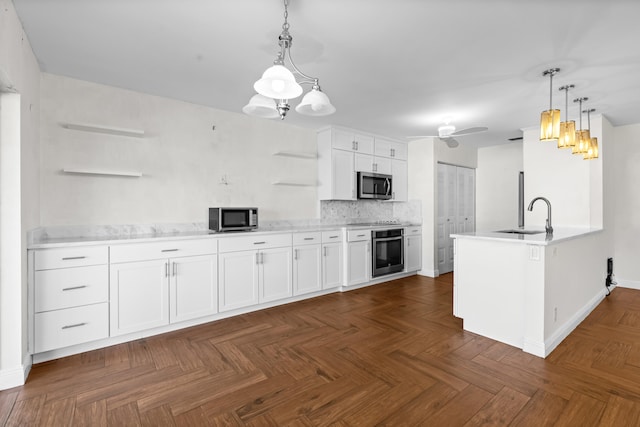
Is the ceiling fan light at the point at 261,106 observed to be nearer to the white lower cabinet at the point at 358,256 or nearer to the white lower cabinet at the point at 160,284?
the white lower cabinet at the point at 160,284

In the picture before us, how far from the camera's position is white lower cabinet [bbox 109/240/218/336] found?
8.95 feet

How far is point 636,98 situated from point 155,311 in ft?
17.8

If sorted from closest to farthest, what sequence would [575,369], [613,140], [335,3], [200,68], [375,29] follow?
1. [335,3]
2. [375,29]
3. [575,369]
4. [200,68]
5. [613,140]

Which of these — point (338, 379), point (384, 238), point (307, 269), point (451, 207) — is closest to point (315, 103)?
point (338, 379)

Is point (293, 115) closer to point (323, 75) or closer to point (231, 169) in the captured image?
point (231, 169)

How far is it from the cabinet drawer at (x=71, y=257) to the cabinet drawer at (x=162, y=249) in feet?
0.30

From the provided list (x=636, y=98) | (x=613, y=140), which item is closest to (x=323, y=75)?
(x=636, y=98)

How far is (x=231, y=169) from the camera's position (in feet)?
13.0

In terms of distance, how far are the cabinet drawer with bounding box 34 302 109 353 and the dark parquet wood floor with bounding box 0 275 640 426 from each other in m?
0.15

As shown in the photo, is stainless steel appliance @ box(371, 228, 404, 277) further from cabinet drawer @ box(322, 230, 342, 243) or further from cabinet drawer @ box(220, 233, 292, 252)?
cabinet drawer @ box(220, 233, 292, 252)

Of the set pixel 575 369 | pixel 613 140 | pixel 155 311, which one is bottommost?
pixel 575 369

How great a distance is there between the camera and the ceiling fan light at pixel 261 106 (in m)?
2.03

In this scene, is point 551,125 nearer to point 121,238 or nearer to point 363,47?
point 363,47

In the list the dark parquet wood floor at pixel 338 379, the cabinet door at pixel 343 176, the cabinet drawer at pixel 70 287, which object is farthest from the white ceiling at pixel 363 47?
the dark parquet wood floor at pixel 338 379
